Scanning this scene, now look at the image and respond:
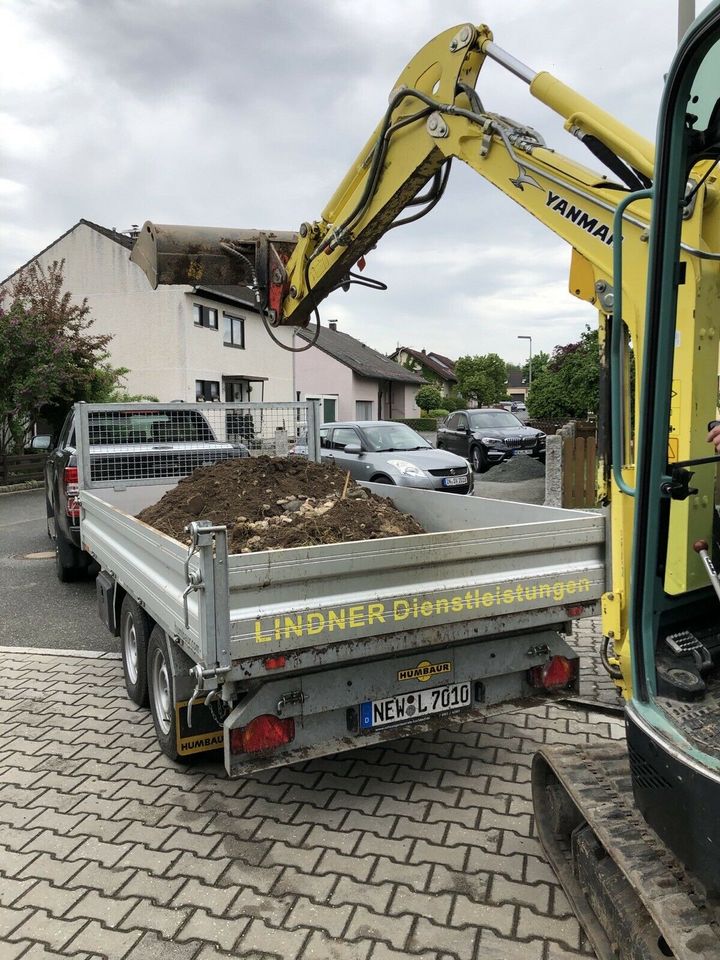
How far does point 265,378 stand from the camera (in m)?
31.4

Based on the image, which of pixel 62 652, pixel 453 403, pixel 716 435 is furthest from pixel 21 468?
pixel 453 403

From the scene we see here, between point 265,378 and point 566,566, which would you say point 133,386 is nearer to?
point 265,378

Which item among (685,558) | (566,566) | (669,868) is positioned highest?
(685,558)

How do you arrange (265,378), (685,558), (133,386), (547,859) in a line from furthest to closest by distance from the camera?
(265,378) < (133,386) < (547,859) < (685,558)

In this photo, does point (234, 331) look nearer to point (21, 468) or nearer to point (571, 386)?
point (21, 468)

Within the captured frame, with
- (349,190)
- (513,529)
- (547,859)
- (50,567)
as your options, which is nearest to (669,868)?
(547,859)

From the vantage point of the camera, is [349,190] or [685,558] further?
[349,190]

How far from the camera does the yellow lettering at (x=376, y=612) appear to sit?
3.13 meters

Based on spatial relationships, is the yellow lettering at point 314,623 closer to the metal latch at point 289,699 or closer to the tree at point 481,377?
the metal latch at point 289,699

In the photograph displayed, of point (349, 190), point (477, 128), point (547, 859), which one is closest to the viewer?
point (547, 859)

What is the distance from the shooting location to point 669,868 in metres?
2.16

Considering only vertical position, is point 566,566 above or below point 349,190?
below

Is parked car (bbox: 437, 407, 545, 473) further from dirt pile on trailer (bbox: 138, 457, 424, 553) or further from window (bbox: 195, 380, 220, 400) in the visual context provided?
dirt pile on trailer (bbox: 138, 457, 424, 553)

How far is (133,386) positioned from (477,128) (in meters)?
24.2
